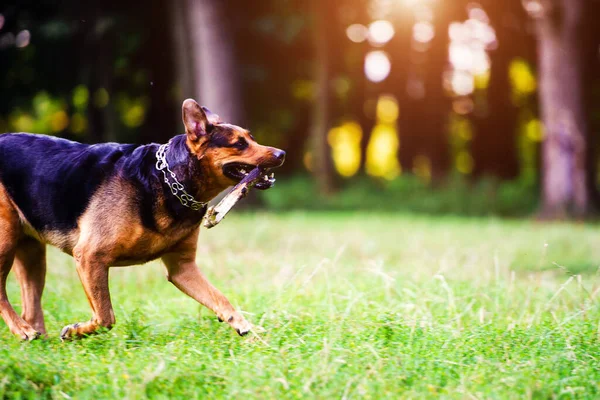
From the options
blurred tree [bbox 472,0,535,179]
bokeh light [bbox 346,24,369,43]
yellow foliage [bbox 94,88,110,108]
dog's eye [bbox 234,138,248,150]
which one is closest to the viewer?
dog's eye [bbox 234,138,248,150]

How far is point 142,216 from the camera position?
16.0 feet

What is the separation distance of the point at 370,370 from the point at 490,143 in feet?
75.5

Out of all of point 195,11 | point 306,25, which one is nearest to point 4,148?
point 195,11

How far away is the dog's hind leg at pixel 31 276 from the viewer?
5.39 m

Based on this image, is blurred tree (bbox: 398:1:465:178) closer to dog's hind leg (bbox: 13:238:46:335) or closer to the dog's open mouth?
the dog's open mouth

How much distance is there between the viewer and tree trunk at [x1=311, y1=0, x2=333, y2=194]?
21.0 m

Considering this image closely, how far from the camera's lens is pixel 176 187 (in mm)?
4906

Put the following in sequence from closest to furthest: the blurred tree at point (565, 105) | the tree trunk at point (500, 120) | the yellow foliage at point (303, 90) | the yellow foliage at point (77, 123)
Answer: the blurred tree at point (565, 105) → the tree trunk at point (500, 120) → the yellow foliage at point (303, 90) → the yellow foliage at point (77, 123)

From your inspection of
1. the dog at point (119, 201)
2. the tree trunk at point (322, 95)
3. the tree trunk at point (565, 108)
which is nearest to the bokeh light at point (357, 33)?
the tree trunk at point (322, 95)

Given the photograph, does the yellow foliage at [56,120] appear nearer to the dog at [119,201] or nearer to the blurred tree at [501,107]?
the blurred tree at [501,107]

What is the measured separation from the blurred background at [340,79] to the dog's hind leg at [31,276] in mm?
10757

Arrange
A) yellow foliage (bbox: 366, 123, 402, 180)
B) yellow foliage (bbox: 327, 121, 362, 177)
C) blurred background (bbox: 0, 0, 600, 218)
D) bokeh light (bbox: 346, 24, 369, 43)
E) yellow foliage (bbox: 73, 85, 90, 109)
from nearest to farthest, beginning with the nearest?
blurred background (bbox: 0, 0, 600, 218) < yellow foliage (bbox: 73, 85, 90, 109) < bokeh light (bbox: 346, 24, 369, 43) < yellow foliage (bbox: 327, 121, 362, 177) < yellow foliage (bbox: 366, 123, 402, 180)

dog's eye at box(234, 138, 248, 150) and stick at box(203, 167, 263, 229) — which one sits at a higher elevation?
dog's eye at box(234, 138, 248, 150)

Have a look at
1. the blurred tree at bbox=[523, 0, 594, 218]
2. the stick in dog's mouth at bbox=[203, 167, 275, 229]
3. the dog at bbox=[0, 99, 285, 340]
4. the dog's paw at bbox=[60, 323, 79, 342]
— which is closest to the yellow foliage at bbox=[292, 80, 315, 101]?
the blurred tree at bbox=[523, 0, 594, 218]
